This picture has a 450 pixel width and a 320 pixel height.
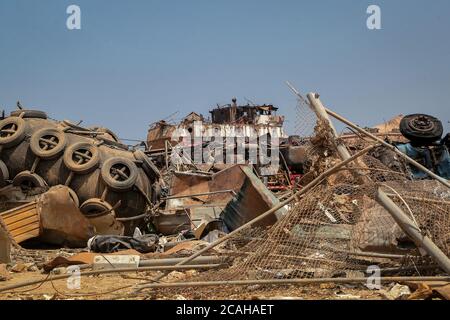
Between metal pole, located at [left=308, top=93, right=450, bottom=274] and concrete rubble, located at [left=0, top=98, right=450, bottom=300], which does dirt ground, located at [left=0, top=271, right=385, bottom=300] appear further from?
metal pole, located at [left=308, top=93, right=450, bottom=274]

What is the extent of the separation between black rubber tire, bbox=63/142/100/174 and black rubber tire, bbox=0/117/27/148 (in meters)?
1.09

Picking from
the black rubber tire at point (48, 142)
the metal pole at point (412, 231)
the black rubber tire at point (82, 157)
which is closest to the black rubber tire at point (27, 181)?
the black rubber tire at point (48, 142)

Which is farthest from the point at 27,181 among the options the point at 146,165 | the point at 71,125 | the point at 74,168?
the point at 146,165

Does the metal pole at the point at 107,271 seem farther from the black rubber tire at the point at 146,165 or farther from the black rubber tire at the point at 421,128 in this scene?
the black rubber tire at the point at 146,165

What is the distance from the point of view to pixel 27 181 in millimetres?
10695

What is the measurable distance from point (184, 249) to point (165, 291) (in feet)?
9.79

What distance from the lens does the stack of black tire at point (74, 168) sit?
10773 mm

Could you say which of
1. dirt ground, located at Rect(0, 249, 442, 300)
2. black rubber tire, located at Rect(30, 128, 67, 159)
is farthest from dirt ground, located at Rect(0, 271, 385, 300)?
black rubber tire, located at Rect(30, 128, 67, 159)

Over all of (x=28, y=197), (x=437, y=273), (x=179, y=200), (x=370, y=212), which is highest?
(x=370, y=212)

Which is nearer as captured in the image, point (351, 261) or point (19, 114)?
point (351, 261)

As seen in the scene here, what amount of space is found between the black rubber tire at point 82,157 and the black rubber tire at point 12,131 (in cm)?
109

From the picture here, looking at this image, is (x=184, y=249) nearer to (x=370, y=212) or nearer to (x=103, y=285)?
(x=103, y=285)
